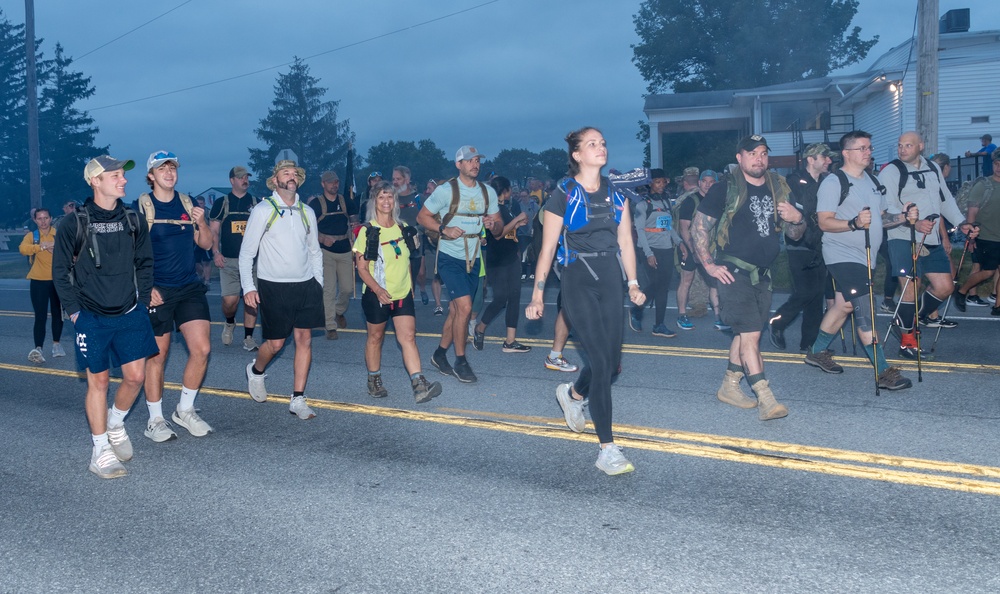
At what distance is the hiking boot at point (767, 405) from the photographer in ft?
20.9

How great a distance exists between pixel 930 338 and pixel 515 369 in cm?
452

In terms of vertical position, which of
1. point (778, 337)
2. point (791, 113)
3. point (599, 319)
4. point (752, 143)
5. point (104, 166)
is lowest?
point (778, 337)

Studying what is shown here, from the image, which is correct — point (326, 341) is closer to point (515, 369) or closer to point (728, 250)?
point (515, 369)

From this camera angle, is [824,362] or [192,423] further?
[824,362]

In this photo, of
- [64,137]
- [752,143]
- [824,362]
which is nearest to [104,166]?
[752,143]

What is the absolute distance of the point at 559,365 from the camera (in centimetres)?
870

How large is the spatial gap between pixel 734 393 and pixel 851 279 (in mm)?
1444

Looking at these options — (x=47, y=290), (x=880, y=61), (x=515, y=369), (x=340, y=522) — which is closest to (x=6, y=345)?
(x=47, y=290)

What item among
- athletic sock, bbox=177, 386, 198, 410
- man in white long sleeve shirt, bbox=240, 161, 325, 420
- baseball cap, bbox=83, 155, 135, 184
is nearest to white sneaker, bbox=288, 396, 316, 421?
man in white long sleeve shirt, bbox=240, 161, 325, 420

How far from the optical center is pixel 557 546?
4281 mm

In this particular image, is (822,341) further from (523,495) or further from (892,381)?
(523,495)

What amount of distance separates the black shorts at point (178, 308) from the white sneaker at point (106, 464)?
0.96m

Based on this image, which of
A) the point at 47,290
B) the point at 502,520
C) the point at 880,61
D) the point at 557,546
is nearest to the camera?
the point at 557,546

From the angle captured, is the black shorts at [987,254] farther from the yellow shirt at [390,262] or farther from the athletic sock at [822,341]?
the yellow shirt at [390,262]
